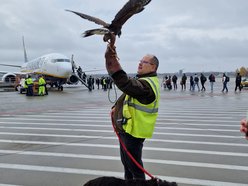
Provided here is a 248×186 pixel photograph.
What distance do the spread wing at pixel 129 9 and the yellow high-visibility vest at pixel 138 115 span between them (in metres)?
0.96

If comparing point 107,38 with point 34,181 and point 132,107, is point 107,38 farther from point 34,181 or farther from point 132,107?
point 34,181

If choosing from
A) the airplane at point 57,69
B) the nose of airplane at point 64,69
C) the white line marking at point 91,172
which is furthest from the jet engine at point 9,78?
the white line marking at point 91,172

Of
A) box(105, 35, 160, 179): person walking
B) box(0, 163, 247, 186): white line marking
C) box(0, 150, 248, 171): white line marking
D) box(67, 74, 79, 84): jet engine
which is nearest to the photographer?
box(105, 35, 160, 179): person walking

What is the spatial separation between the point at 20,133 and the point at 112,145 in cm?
354

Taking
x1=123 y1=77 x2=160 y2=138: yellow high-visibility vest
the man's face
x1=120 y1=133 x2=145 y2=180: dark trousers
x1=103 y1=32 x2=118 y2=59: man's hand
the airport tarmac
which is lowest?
the airport tarmac

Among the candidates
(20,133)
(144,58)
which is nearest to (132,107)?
(144,58)

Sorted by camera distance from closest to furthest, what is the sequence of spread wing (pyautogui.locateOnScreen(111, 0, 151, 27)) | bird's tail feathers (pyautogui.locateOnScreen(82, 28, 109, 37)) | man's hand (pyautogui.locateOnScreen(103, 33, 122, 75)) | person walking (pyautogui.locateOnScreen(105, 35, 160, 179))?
spread wing (pyautogui.locateOnScreen(111, 0, 151, 27)), bird's tail feathers (pyautogui.locateOnScreen(82, 28, 109, 37)), man's hand (pyautogui.locateOnScreen(103, 33, 122, 75)), person walking (pyautogui.locateOnScreen(105, 35, 160, 179))

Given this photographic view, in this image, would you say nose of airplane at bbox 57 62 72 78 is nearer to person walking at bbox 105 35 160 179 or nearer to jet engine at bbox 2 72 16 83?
jet engine at bbox 2 72 16 83

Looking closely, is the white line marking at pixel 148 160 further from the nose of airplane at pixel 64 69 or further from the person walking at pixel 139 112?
the nose of airplane at pixel 64 69

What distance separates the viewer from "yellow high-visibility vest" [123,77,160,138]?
11.6ft

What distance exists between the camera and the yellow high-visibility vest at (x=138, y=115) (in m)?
3.54

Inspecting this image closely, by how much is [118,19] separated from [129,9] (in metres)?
0.16

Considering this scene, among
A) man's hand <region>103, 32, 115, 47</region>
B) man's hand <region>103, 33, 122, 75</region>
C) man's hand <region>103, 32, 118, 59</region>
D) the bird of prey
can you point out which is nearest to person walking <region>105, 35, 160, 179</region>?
man's hand <region>103, 33, 122, 75</region>

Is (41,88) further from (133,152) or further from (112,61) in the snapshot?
(112,61)
